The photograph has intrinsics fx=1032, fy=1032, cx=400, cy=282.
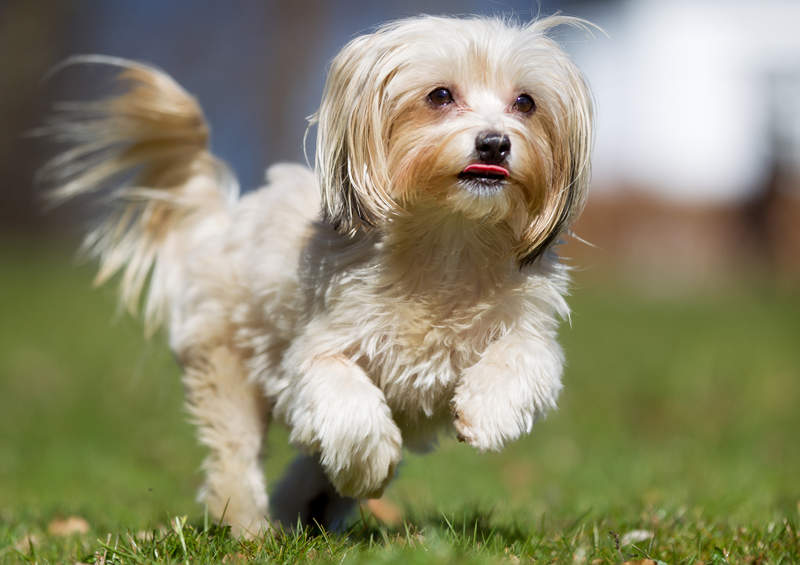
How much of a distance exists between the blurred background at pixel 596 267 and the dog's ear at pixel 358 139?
78cm

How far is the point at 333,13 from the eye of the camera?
61.0 ft

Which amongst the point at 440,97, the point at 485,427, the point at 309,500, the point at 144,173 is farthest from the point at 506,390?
the point at 144,173

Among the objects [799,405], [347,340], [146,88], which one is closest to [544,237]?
[347,340]

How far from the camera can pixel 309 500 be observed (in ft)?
14.2

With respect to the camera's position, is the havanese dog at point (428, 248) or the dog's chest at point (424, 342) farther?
the dog's chest at point (424, 342)

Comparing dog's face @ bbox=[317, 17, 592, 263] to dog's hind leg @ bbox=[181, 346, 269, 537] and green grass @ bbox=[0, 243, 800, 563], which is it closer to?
green grass @ bbox=[0, 243, 800, 563]

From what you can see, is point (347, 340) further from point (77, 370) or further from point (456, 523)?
point (77, 370)

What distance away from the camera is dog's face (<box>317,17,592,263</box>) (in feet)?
10.7

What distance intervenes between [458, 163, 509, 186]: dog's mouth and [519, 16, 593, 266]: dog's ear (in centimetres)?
20

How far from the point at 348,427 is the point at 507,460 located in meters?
4.25

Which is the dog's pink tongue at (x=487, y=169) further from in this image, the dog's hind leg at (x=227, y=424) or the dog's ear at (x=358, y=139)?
the dog's hind leg at (x=227, y=424)

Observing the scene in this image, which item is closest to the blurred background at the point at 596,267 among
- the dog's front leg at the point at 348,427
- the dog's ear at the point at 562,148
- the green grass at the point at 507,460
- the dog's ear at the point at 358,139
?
the green grass at the point at 507,460

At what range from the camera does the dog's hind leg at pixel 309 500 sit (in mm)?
4293

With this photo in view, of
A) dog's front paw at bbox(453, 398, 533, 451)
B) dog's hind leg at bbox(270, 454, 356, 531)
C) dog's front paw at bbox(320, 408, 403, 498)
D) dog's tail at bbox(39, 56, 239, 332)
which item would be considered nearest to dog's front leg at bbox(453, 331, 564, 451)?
dog's front paw at bbox(453, 398, 533, 451)
